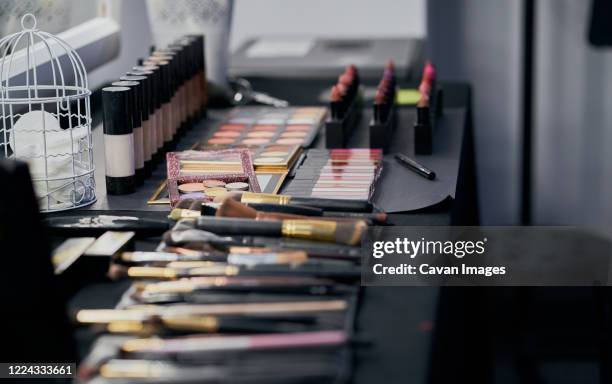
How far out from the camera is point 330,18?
2.79 m

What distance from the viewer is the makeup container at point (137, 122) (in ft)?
3.99

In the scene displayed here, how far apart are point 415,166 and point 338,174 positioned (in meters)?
0.11

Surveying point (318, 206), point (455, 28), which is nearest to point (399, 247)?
point (318, 206)

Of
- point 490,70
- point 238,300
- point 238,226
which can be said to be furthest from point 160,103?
point 490,70

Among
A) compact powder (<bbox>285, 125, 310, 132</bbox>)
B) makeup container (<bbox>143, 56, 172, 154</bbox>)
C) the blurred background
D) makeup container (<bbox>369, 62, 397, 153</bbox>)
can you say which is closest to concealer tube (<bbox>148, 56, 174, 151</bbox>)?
makeup container (<bbox>143, 56, 172, 154</bbox>)

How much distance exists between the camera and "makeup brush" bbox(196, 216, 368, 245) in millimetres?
945

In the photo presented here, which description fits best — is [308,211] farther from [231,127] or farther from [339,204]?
[231,127]

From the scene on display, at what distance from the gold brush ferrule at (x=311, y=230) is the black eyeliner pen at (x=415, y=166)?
33cm

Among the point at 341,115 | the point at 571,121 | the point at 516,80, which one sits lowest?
the point at 571,121

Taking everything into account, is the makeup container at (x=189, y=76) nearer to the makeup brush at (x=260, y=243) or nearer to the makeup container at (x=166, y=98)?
the makeup container at (x=166, y=98)

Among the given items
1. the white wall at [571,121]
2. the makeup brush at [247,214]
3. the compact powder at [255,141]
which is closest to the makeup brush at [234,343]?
the makeup brush at [247,214]

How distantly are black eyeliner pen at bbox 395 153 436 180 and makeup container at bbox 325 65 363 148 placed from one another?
0.33 ft

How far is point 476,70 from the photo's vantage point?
109 inches

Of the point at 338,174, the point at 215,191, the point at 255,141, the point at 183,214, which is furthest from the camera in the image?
the point at 255,141
